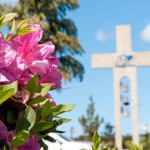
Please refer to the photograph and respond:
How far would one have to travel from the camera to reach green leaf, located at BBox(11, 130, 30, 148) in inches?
34.7

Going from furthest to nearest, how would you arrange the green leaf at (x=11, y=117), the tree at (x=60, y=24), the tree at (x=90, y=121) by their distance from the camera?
the tree at (x=90, y=121) < the tree at (x=60, y=24) < the green leaf at (x=11, y=117)

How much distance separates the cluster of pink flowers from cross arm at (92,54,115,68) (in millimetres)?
24098

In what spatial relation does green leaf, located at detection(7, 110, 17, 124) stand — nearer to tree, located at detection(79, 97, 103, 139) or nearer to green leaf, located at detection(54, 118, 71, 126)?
green leaf, located at detection(54, 118, 71, 126)

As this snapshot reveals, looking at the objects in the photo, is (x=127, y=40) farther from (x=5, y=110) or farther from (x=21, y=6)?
(x=5, y=110)

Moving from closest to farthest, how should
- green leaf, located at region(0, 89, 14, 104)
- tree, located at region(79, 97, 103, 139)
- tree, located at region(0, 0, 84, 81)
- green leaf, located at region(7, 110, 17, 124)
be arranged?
green leaf, located at region(0, 89, 14, 104)
green leaf, located at region(7, 110, 17, 124)
tree, located at region(0, 0, 84, 81)
tree, located at region(79, 97, 103, 139)

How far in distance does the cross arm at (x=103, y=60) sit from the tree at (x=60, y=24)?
2.08 meters

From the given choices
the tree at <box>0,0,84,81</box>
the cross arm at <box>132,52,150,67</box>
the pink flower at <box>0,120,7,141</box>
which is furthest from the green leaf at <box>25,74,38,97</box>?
the cross arm at <box>132,52,150,67</box>

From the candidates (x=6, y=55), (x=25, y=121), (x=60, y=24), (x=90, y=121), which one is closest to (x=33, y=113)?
(x=25, y=121)

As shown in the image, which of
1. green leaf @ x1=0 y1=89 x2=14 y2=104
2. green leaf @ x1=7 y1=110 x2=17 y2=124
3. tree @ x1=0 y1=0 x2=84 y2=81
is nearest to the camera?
green leaf @ x1=0 y1=89 x2=14 y2=104

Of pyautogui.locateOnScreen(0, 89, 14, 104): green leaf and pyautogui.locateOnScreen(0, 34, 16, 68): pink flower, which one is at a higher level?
pyautogui.locateOnScreen(0, 34, 16, 68): pink flower

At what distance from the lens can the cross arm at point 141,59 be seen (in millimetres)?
25375

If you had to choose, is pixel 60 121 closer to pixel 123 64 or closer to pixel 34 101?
pixel 34 101

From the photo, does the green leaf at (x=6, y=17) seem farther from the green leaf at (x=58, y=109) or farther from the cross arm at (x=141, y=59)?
the cross arm at (x=141, y=59)

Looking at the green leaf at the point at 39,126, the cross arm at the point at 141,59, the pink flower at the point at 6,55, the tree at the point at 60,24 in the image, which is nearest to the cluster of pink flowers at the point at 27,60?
the pink flower at the point at 6,55
